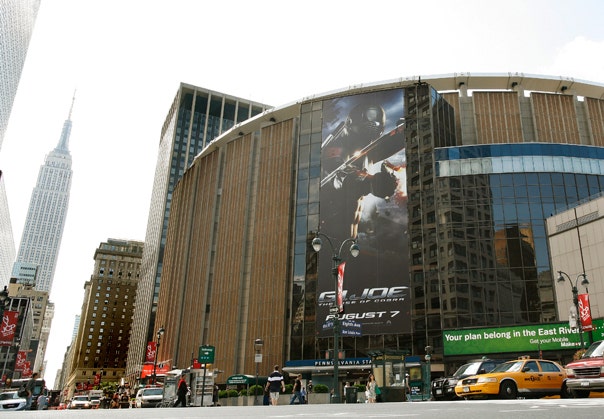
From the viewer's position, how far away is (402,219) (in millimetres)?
55031

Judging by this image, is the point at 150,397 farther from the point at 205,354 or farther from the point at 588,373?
the point at 588,373

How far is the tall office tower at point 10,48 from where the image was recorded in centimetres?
10069

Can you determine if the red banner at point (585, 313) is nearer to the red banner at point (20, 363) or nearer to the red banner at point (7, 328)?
the red banner at point (7, 328)

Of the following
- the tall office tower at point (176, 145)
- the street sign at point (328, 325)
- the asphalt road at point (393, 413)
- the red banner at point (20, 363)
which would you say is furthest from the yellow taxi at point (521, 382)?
the tall office tower at point (176, 145)

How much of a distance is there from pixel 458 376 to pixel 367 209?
35.3m

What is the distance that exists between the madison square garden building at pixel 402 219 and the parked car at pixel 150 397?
15463 mm

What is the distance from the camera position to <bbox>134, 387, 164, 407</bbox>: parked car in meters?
34.4

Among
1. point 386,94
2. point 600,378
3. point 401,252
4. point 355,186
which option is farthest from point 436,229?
point 600,378

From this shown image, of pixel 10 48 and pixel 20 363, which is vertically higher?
pixel 10 48

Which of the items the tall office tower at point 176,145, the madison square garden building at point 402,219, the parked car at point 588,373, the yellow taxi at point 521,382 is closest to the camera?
the parked car at point 588,373

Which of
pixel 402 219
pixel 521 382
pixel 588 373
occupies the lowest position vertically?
pixel 521 382

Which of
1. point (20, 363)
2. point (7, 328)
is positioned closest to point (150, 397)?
point (7, 328)

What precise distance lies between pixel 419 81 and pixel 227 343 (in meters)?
39.8

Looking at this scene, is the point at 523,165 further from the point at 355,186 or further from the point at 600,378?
the point at 600,378
